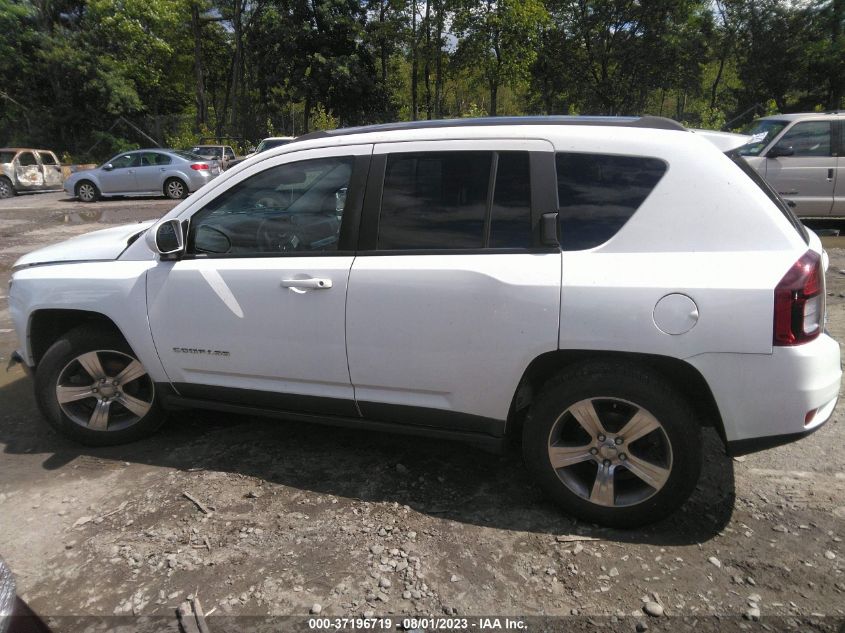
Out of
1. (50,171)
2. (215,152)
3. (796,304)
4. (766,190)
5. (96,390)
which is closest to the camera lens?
(796,304)

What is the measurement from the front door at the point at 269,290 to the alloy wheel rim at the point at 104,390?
0.36 meters

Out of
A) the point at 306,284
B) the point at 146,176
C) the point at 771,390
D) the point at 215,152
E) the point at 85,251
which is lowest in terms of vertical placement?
the point at 771,390

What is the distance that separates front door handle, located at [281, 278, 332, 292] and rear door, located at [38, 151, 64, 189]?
23006 mm

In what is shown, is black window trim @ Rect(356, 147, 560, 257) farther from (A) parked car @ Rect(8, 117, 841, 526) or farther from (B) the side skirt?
(B) the side skirt

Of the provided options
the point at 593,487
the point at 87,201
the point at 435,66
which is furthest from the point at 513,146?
the point at 435,66

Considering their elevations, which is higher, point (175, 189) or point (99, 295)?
point (175, 189)

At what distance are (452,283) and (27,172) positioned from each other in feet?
76.6

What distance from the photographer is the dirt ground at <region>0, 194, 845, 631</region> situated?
8.14 ft

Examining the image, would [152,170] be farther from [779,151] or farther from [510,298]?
[510,298]

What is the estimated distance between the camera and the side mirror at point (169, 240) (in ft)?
11.1

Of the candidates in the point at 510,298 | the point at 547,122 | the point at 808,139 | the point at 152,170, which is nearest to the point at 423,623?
the point at 510,298

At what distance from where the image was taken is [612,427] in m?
2.83

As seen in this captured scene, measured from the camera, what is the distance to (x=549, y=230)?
2.82 meters

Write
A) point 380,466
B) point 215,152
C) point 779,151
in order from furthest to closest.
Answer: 1. point 215,152
2. point 779,151
3. point 380,466
